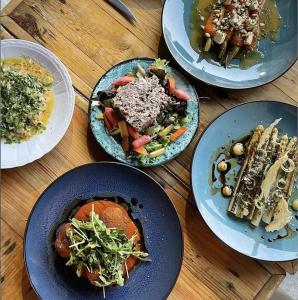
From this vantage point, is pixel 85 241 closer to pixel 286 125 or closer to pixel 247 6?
pixel 286 125

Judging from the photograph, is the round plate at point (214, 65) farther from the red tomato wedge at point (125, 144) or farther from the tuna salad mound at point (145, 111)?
the red tomato wedge at point (125, 144)

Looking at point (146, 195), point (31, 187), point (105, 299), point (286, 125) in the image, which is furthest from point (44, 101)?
point (286, 125)

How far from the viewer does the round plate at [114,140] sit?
2.29 meters

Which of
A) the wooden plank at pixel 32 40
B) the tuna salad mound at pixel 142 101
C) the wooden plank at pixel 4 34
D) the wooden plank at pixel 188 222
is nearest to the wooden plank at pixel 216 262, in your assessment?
the wooden plank at pixel 188 222

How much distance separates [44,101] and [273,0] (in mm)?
1075

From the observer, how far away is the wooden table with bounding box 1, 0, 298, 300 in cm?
230

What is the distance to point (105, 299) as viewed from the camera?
2234 millimetres

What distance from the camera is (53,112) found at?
2.31 metres

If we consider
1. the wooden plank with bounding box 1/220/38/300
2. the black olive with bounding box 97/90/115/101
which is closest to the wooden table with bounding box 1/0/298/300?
the wooden plank with bounding box 1/220/38/300

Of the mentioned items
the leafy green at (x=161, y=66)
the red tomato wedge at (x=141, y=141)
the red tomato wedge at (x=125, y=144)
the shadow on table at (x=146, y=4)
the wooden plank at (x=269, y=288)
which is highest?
the shadow on table at (x=146, y=4)

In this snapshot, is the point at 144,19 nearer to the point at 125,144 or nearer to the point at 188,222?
the point at 125,144

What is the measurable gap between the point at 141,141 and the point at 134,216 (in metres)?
0.29

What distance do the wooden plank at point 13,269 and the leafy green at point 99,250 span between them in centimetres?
24

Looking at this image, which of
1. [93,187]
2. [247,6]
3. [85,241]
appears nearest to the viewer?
[85,241]
